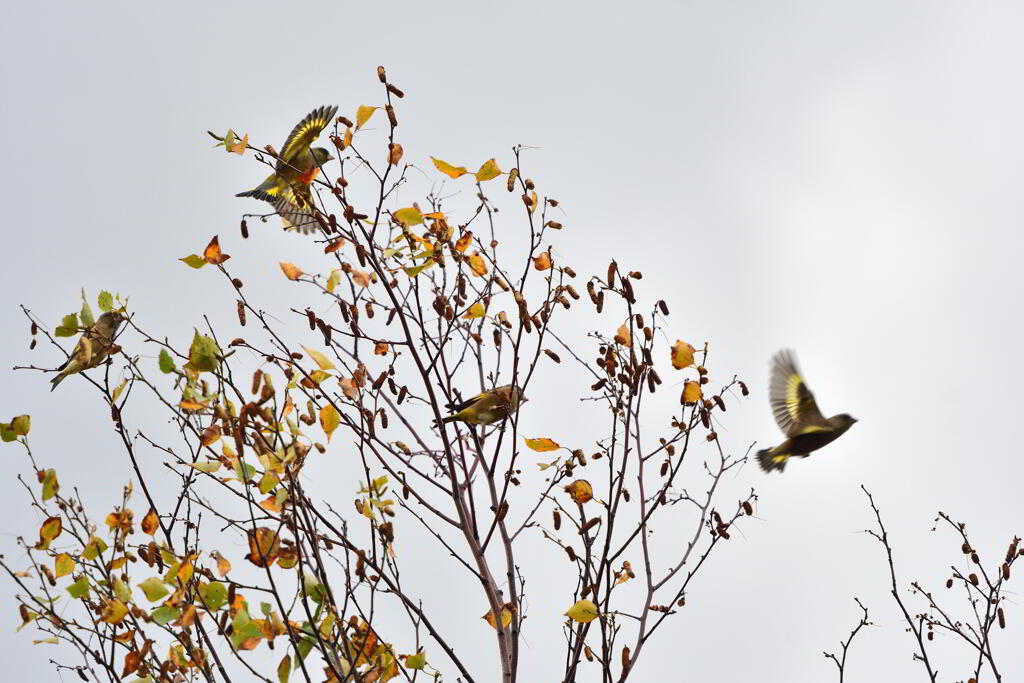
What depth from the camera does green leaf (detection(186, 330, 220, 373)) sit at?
3477 millimetres

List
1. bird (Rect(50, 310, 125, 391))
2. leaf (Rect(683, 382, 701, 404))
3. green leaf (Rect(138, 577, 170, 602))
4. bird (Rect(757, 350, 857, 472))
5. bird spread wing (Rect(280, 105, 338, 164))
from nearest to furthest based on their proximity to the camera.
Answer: green leaf (Rect(138, 577, 170, 602)) < bird (Rect(50, 310, 125, 391)) < leaf (Rect(683, 382, 701, 404)) < bird (Rect(757, 350, 857, 472)) < bird spread wing (Rect(280, 105, 338, 164))

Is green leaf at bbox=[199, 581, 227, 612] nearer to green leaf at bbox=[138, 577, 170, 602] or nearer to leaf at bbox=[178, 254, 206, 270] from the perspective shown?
green leaf at bbox=[138, 577, 170, 602]

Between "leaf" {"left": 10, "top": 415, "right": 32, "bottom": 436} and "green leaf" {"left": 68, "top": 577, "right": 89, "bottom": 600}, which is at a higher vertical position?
"leaf" {"left": 10, "top": 415, "right": 32, "bottom": 436}

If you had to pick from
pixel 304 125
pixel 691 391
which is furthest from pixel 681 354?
pixel 304 125

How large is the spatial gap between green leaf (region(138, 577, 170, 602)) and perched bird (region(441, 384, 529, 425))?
5.28ft

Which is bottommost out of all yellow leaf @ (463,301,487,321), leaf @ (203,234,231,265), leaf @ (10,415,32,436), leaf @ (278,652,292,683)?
leaf @ (278,652,292,683)

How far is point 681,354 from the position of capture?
13.8 feet

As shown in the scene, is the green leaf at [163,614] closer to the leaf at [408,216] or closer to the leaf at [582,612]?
the leaf at [582,612]

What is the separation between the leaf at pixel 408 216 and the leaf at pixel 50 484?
76.3 inches

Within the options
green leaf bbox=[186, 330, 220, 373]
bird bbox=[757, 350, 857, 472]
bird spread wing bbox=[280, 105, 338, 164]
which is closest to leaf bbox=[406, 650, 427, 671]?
green leaf bbox=[186, 330, 220, 373]

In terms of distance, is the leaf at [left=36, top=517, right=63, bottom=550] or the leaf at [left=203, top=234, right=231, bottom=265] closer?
the leaf at [left=203, top=234, right=231, bottom=265]

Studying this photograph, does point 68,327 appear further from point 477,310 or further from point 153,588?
point 477,310

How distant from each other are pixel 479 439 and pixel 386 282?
1.26m

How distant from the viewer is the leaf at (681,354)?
4199mm
